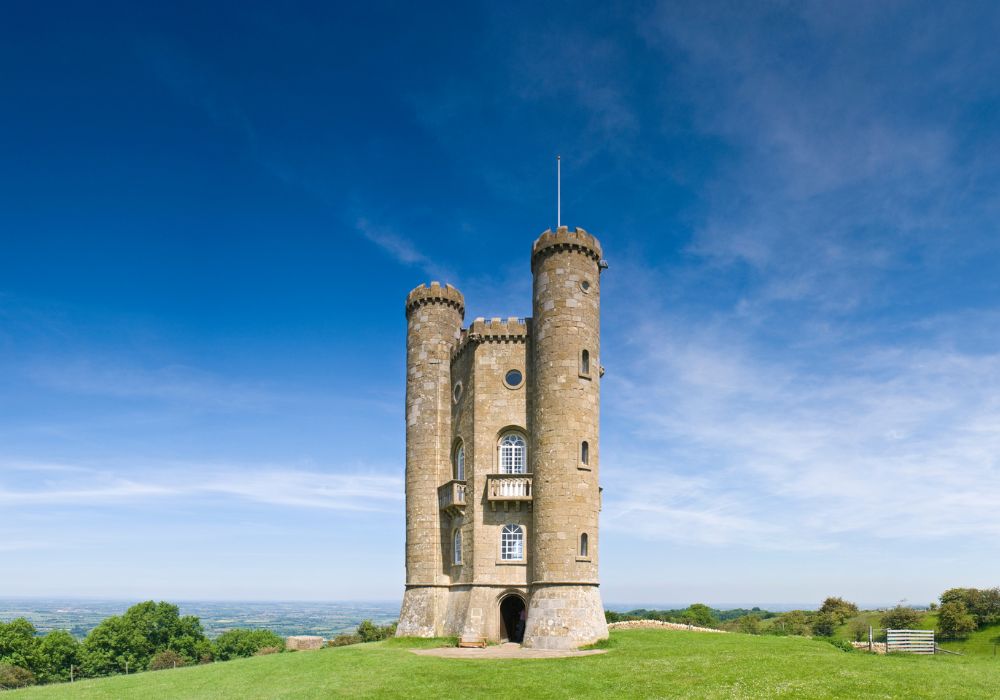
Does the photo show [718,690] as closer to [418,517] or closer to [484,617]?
[484,617]

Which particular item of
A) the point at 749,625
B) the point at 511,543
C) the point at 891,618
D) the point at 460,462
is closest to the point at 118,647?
the point at 460,462

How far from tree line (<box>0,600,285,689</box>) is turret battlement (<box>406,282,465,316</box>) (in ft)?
94.8

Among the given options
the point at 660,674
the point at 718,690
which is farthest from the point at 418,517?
the point at 718,690

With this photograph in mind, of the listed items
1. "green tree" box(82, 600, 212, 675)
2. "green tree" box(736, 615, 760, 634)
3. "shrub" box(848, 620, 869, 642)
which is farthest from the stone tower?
"green tree" box(82, 600, 212, 675)

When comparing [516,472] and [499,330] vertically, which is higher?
[499,330]

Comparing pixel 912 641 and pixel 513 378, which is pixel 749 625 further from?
pixel 513 378

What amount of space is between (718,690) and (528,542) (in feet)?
52.4

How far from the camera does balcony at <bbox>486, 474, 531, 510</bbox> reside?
36281 millimetres

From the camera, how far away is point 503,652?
105 ft

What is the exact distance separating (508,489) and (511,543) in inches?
109

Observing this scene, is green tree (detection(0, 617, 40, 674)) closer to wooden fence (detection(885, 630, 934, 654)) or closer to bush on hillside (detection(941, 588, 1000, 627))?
wooden fence (detection(885, 630, 934, 654))

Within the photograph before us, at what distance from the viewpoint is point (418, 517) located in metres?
41.0

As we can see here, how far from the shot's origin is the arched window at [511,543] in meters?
36.7

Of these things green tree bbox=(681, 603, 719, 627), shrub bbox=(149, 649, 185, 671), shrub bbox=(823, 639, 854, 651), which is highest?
shrub bbox=(823, 639, 854, 651)
